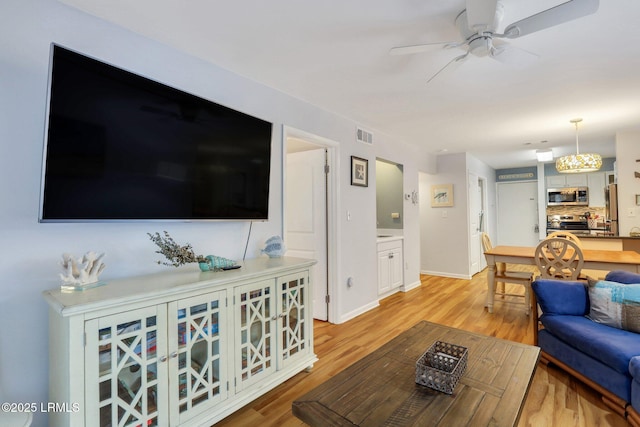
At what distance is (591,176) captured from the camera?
22.2 ft

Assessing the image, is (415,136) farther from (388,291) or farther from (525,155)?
(525,155)

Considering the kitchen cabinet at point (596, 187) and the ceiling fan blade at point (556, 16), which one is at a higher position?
the ceiling fan blade at point (556, 16)

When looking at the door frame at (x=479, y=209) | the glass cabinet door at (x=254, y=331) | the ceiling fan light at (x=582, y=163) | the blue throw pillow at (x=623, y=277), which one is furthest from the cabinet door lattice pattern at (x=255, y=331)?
the door frame at (x=479, y=209)

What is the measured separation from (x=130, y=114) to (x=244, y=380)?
1.70 metres

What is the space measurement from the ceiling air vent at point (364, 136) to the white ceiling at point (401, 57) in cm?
10

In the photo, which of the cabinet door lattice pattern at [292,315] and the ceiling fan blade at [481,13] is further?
the cabinet door lattice pattern at [292,315]

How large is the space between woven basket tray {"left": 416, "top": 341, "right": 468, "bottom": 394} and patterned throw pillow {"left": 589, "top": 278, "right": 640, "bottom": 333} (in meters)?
1.61

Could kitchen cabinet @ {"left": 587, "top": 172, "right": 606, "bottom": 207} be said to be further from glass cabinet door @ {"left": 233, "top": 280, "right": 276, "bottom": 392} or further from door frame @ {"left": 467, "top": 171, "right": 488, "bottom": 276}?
glass cabinet door @ {"left": 233, "top": 280, "right": 276, "bottom": 392}

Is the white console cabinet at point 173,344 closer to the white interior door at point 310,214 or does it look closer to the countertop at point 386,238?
the white interior door at point 310,214

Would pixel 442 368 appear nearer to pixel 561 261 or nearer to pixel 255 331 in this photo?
pixel 255 331

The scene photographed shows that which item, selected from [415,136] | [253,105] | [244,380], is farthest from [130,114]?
[415,136]

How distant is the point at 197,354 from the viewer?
5.72 ft

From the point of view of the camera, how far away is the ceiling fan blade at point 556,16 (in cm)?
139

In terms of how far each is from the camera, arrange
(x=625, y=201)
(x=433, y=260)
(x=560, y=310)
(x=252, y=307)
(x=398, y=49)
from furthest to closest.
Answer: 1. (x=433, y=260)
2. (x=625, y=201)
3. (x=560, y=310)
4. (x=252, y=307)
5. (x=398, y=49)
